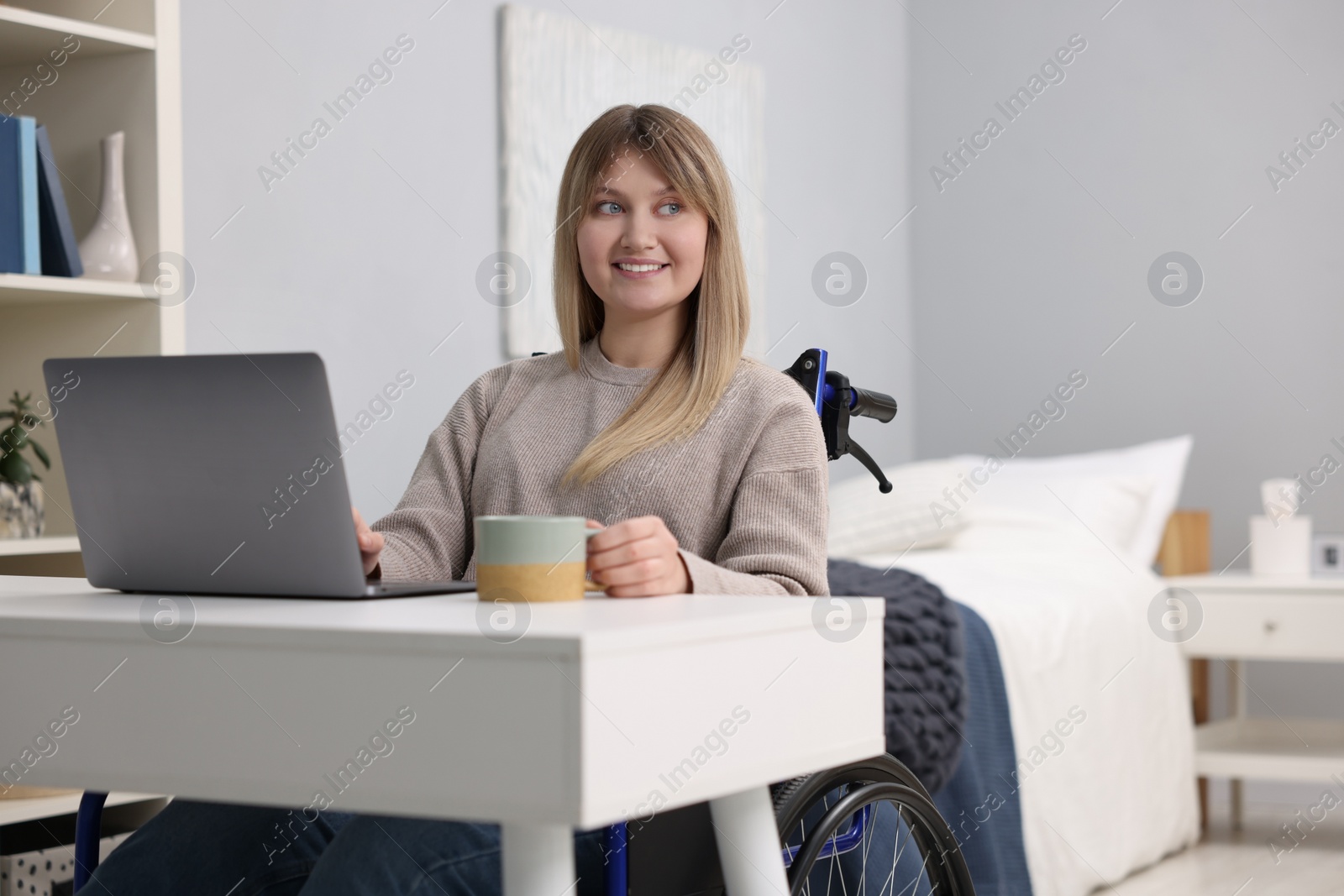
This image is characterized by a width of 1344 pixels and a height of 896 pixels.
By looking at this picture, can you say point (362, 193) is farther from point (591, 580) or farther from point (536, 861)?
point (536, 861)

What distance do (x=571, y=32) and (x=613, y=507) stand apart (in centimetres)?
207

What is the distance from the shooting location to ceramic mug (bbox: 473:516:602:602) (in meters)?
0.93

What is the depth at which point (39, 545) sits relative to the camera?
6.15ft

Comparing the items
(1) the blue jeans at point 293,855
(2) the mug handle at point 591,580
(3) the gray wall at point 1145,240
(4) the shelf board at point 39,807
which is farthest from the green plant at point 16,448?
(3) the gray wall at point 1145,240

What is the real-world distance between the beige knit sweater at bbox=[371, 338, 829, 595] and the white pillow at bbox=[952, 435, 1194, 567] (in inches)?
79.1

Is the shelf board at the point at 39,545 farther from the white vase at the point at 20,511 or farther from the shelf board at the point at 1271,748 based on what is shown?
the shelf board at the point at 1271,748

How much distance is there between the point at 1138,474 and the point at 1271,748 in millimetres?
688

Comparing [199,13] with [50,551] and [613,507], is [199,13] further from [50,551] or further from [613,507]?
[613,507]

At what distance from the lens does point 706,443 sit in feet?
4.34

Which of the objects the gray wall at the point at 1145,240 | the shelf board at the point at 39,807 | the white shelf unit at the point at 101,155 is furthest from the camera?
the gray wall at the point at 1145,240

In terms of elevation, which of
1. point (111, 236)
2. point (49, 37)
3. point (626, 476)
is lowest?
point (626, 476)

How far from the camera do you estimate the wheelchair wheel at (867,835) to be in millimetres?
1161

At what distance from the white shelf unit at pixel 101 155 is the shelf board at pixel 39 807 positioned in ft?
1.09

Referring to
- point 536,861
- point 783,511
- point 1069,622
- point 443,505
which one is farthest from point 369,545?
point 1069,622
